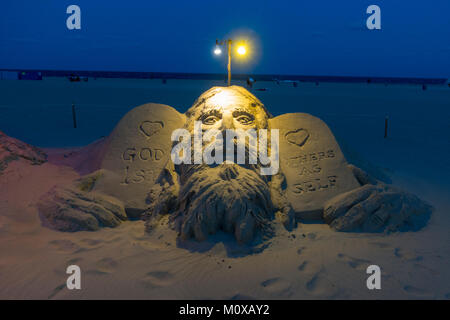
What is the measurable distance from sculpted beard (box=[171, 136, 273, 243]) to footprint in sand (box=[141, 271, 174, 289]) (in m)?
0.65

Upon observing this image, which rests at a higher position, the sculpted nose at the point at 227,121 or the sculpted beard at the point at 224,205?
the sculpted nose at the point at 227,121

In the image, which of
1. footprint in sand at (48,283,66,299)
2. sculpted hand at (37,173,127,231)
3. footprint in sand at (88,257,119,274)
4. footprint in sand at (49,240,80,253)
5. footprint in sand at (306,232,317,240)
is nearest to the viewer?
footprint in sand at (48,283,66,299)

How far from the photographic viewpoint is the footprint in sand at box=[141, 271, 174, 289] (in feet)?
10.5

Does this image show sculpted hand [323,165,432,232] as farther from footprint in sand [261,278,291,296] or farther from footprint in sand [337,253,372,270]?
footprint in sand [261,278,291,296]

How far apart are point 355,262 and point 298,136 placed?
2.91 m

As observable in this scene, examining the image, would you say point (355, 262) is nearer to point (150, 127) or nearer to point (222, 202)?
point (222, 202)

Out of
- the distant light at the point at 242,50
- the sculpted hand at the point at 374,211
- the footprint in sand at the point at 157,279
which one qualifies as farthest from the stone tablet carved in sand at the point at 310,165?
the footprint in sand at the point at 157,279

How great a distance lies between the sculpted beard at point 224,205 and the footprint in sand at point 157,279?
2.12ft

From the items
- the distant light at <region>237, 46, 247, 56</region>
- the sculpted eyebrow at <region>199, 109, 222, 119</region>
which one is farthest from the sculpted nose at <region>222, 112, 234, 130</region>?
Answer: the distant light at <region>237, 46, 247, 56</region>

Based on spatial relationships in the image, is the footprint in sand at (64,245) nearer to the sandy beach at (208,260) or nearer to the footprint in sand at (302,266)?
the sandy beach at (208,260)

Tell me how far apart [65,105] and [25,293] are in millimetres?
14785

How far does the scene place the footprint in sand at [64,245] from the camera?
3.83 meters

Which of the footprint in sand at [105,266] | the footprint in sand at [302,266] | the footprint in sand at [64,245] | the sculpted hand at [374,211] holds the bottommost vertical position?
the footprint in sand at [302,266]
